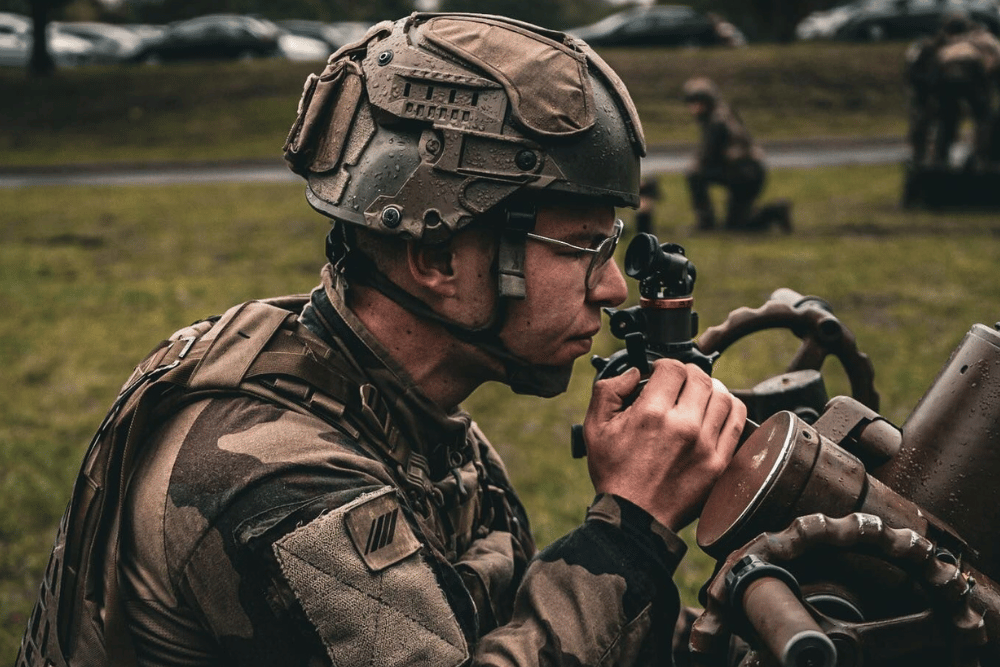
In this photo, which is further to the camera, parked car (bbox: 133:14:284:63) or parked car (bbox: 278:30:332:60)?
Answer: parked car (bbox: 133:14:284:63)

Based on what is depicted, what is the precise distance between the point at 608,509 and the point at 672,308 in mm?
523

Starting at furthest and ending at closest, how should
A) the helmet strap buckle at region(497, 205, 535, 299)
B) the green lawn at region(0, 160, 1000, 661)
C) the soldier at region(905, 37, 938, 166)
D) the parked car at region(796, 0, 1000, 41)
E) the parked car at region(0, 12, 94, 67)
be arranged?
the parked car at region(0, 12, 94, 67)
the parked car at region(796, 0, 1000, 41)
the soldier at region(905, 37, 938, 166)
the green lawn at region(0, 160, 1000, 661)
the helmet strap buckle at region(497, 205, 535, 299)

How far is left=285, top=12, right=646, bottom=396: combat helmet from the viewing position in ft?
8.74

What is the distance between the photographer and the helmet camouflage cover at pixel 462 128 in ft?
8.74

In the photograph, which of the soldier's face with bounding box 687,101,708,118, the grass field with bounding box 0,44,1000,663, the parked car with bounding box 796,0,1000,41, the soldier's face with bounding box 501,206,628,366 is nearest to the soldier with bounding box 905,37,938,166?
the grass field with bounding box 0,44,1000,663

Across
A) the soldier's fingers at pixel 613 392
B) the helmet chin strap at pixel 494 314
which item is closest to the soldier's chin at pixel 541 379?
the helmet chin strap at pixel 494 314

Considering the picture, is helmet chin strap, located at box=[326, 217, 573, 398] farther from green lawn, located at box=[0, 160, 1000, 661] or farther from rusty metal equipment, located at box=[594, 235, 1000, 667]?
green lawn, located at box=[0, 160, 1000, 661]

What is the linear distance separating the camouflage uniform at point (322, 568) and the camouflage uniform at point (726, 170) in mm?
14088

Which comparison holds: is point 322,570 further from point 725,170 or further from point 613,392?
point 725,170

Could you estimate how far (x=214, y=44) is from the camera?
134 feet

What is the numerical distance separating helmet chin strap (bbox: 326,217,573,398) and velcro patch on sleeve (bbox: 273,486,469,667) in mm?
619

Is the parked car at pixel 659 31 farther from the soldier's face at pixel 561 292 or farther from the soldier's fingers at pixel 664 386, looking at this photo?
the soldier's fingers at pixel 664 386

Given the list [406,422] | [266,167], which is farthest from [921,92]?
[406,422]

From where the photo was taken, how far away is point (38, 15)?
1390 inches
